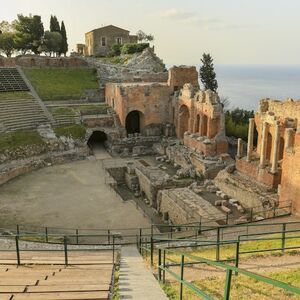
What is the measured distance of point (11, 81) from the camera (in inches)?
1694

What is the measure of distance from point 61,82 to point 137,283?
3953cm

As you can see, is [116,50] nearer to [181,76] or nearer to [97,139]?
[181,76]

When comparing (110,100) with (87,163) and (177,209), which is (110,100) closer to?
(87,163)

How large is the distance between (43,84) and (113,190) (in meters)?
22.6

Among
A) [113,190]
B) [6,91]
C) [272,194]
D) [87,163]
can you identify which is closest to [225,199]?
[272,194]

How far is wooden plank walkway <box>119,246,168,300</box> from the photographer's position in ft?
26.9

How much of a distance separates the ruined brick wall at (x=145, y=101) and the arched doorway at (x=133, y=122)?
1.61 meters

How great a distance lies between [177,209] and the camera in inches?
922

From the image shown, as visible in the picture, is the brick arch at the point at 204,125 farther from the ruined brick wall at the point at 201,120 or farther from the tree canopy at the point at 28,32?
the tree canopy at the point at 28,32

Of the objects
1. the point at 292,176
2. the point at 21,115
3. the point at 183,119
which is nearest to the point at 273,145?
the point at 292,176

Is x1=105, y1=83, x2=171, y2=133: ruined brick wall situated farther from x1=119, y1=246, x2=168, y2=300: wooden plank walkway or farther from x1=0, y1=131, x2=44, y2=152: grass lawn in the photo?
x1=119, y1=246, x2=168, y2=300: wooden plank walkway

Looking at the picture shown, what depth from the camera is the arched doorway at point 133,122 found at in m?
39.7

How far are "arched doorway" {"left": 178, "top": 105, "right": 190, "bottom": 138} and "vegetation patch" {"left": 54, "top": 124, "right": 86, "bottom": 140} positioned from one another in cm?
929

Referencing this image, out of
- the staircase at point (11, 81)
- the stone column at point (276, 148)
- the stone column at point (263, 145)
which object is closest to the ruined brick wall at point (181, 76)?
the stone column at point (263, 145)
